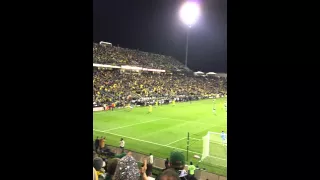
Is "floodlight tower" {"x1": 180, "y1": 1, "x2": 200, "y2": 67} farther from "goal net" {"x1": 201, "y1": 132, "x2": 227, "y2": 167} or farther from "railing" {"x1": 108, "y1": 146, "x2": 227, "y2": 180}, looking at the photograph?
"railing" {"x1": 108, "y1": 146, "x2": 227, "y2": 180}

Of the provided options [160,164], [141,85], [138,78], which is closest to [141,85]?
[141,85]

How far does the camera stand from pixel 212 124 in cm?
436

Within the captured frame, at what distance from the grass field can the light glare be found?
131 centimetres

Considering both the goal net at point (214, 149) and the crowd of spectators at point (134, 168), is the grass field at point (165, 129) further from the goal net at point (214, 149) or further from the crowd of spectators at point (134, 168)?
the crowd of spectators at point (134, 168)

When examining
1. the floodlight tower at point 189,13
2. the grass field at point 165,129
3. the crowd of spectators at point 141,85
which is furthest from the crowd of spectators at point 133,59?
the grass field at point 165,129

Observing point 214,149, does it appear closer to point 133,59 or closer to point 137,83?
point 137,83

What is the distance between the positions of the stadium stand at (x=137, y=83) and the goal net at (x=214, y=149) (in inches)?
26.2

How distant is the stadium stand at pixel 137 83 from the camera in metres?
4.04

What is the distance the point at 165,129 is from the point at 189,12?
2032mm
